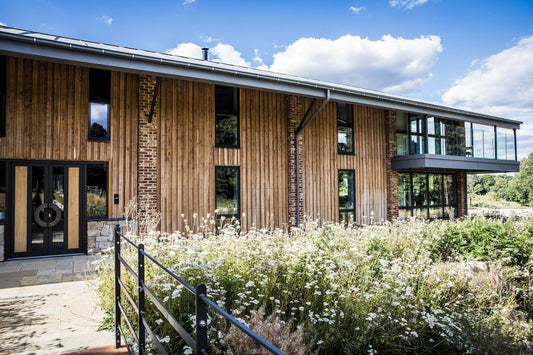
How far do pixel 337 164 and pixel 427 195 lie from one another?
5123 mm

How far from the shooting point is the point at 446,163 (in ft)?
40.9

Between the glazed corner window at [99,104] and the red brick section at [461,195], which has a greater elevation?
the glazed corner window at [99,104]

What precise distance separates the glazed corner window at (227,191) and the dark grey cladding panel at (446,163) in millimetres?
6390

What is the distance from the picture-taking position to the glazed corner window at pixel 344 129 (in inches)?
462

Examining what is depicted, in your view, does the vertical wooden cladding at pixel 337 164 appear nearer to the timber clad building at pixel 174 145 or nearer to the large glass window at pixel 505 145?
the timber clad building at pixel 174 145

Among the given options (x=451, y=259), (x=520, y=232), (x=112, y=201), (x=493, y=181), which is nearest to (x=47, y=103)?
(x=112, y=201)

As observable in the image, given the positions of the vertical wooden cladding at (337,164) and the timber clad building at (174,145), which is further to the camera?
Result: the vertical wooden cladding at (337,164)

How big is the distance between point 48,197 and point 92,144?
1.55 meters

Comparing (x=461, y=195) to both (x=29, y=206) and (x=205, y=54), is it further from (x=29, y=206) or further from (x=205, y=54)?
(x=29, y=206)

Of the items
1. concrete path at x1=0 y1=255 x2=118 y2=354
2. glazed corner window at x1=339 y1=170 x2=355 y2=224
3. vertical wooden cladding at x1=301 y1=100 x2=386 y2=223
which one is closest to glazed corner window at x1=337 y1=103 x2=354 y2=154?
vertical wooden cladding at x1=301 y1=100 x2=386 y2=223

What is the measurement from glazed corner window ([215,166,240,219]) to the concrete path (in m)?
3.86

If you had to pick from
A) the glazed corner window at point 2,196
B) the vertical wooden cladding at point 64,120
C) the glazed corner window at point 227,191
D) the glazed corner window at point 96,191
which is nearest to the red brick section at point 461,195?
the glazed corner window at point 227,191

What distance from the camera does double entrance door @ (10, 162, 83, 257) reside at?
295 inches

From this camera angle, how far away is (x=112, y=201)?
823 cm
